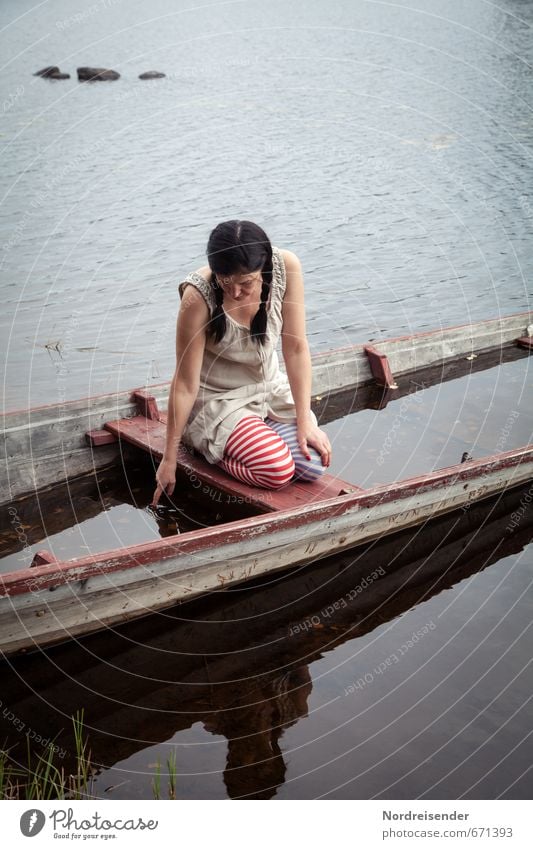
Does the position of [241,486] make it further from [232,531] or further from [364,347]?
[364,347]

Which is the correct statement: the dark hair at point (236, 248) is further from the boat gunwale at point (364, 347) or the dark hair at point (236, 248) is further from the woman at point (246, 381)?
the boat gunwale at point (364, 347)

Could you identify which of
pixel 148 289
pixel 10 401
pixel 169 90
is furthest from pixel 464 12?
pixel 10 401

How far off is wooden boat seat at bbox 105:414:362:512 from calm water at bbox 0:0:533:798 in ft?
1.17

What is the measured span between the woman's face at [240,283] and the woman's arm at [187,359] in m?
0.19

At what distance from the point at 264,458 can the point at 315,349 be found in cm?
430

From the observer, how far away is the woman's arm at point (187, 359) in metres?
4.46

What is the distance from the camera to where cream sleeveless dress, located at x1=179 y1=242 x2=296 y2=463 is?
4.67 m

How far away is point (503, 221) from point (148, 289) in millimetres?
5847

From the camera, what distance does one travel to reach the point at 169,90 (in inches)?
1075

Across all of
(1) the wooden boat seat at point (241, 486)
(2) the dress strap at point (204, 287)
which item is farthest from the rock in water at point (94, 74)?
(2) the dress strap at point (204, 287)

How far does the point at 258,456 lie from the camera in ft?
A: 15.2
